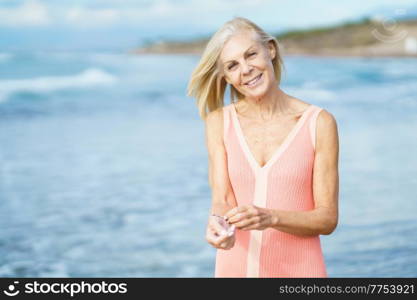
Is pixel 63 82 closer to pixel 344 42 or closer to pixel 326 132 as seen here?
pixel 344 42

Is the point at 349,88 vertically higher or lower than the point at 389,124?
higher

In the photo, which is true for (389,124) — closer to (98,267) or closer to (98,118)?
(98,118)

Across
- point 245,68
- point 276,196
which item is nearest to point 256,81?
point 245,68

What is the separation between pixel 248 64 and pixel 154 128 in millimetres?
5086

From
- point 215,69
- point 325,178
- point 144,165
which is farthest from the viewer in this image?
point 144,165

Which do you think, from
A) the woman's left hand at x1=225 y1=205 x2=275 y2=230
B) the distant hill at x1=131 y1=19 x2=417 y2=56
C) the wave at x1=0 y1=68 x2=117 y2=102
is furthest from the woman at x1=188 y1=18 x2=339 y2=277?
the wave at x1=0 y1=68 x2=117 y2=102

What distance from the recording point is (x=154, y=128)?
22.8ft

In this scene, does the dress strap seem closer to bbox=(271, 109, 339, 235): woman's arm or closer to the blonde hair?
bbox=(271, 109, 339, 235): woman's arm

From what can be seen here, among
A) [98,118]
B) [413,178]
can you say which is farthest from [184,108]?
[413,178]

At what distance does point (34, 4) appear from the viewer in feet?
25.1

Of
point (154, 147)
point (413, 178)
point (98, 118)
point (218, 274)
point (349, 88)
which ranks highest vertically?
point (349, 88)

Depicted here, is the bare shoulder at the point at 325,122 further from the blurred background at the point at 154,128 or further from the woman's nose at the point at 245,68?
the blurred background at the point at 154,128

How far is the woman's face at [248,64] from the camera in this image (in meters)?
1.89

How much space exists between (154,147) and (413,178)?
7.05ft
